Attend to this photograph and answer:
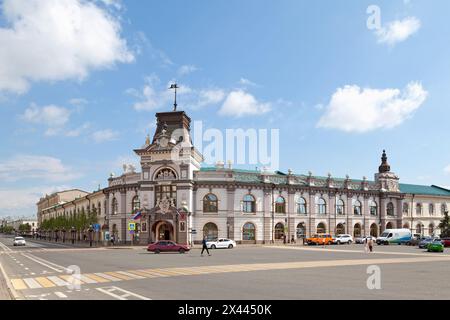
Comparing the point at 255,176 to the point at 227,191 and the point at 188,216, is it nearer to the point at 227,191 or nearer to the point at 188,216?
the point at 227,191

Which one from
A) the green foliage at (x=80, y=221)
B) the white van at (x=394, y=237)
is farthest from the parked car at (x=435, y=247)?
the green foliage at (x=80, y=221)

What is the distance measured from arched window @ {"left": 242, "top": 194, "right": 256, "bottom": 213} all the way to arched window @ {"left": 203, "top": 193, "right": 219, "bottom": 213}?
4.45 m

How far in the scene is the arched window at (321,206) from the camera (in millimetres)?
74875

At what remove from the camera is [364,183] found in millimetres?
80438

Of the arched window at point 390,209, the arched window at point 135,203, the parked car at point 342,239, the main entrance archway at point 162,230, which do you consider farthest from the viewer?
the arched window at point 390,209

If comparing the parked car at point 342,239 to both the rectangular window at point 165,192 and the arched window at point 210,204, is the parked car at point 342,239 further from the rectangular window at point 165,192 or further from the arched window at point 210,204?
the rectangular window at point 165,192

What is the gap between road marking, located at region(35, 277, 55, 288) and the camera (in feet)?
61.2

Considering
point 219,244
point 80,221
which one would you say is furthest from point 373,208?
point 80,221

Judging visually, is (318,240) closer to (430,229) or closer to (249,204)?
(249,204)

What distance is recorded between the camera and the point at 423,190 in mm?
96062

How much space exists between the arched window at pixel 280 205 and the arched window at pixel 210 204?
415 inches

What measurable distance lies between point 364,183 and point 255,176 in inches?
907

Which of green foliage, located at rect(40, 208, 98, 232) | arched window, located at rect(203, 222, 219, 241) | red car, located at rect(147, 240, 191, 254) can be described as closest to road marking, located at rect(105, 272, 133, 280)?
red car, located at rect(147, 240, 191, 254)
